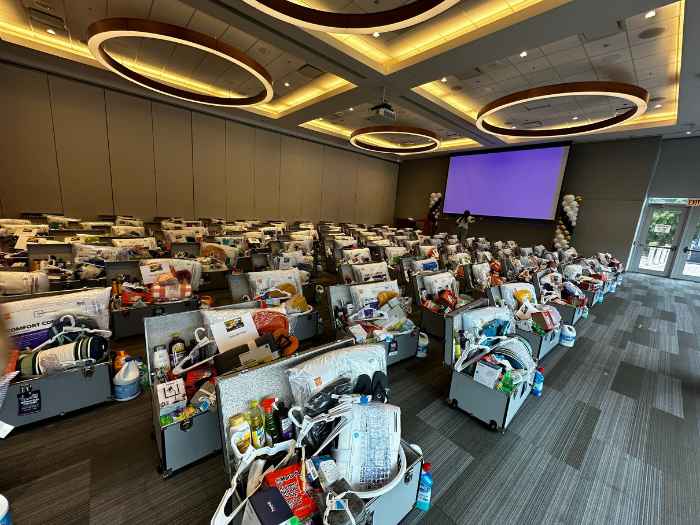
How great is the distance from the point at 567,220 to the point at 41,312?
38.4 ft

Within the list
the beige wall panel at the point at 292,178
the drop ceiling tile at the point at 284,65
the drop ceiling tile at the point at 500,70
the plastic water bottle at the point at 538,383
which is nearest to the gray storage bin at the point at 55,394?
the plastic water bottle at the point at 538,383

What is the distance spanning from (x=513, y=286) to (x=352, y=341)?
225cm

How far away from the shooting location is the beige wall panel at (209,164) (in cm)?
838

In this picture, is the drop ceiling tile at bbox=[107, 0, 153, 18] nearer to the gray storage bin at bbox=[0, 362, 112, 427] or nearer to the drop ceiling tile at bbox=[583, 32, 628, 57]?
the gray storage bin at bbox=[0, 362, 112, 427]

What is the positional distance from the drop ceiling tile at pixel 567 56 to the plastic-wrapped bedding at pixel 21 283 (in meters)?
7.21

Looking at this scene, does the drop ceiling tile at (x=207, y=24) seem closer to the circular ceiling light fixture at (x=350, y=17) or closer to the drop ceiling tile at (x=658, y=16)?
the circular ceiling light fixture at (x=350, y=17)

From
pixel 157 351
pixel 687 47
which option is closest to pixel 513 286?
pixel 157 351

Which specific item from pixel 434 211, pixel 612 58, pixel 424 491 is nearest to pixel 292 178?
pixel 434 211

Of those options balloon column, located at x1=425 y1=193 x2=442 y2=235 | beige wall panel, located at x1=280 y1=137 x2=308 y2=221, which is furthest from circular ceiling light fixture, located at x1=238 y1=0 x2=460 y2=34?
balloon column, located at x1=425 y1=193 x2=442 y2=235

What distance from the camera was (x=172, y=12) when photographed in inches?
167

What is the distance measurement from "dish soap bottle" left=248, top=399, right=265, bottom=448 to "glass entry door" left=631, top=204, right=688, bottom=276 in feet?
40.9

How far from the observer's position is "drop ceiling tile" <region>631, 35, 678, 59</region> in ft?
13.1

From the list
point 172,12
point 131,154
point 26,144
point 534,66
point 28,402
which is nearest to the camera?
point 28,402

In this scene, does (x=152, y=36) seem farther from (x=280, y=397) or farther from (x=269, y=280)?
(x=280, y=397)
